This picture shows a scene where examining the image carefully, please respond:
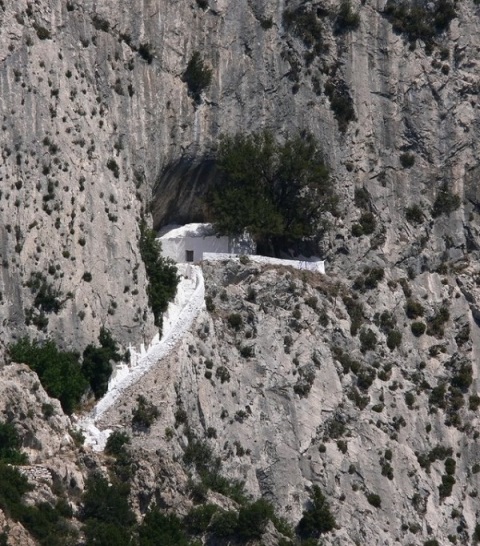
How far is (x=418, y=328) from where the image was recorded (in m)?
73.8

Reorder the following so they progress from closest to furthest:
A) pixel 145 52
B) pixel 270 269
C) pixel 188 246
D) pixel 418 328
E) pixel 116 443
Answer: pixel 116 443 → pixel 270 269 → pixel 145 52 → pixel 188 246 → pixel 418 328

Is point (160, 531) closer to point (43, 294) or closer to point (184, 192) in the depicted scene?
point (43, 294)

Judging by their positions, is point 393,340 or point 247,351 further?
point 393,340

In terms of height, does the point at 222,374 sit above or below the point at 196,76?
below

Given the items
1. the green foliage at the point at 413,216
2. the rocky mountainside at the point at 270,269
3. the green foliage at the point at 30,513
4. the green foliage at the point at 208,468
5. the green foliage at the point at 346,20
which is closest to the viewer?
the green foliage at the point at 30,513

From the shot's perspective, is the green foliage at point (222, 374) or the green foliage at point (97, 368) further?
the green foliage at point (222, 374)

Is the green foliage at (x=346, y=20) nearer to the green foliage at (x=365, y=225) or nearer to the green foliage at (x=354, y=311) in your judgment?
the green foliage at (x=365, y=225)

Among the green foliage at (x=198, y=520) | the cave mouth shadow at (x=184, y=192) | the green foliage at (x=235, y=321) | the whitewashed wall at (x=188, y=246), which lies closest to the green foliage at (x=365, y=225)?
the whitewashed wall at (x=188, y=246)

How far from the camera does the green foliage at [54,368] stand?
6253 centimetres

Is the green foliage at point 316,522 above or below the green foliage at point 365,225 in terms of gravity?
below

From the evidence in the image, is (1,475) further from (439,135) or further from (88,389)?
(439,135)

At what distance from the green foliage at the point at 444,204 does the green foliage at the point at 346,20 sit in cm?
726

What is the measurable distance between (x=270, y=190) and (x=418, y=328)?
7434mm

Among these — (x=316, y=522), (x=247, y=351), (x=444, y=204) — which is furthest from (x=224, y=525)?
(x=444, y=204)
